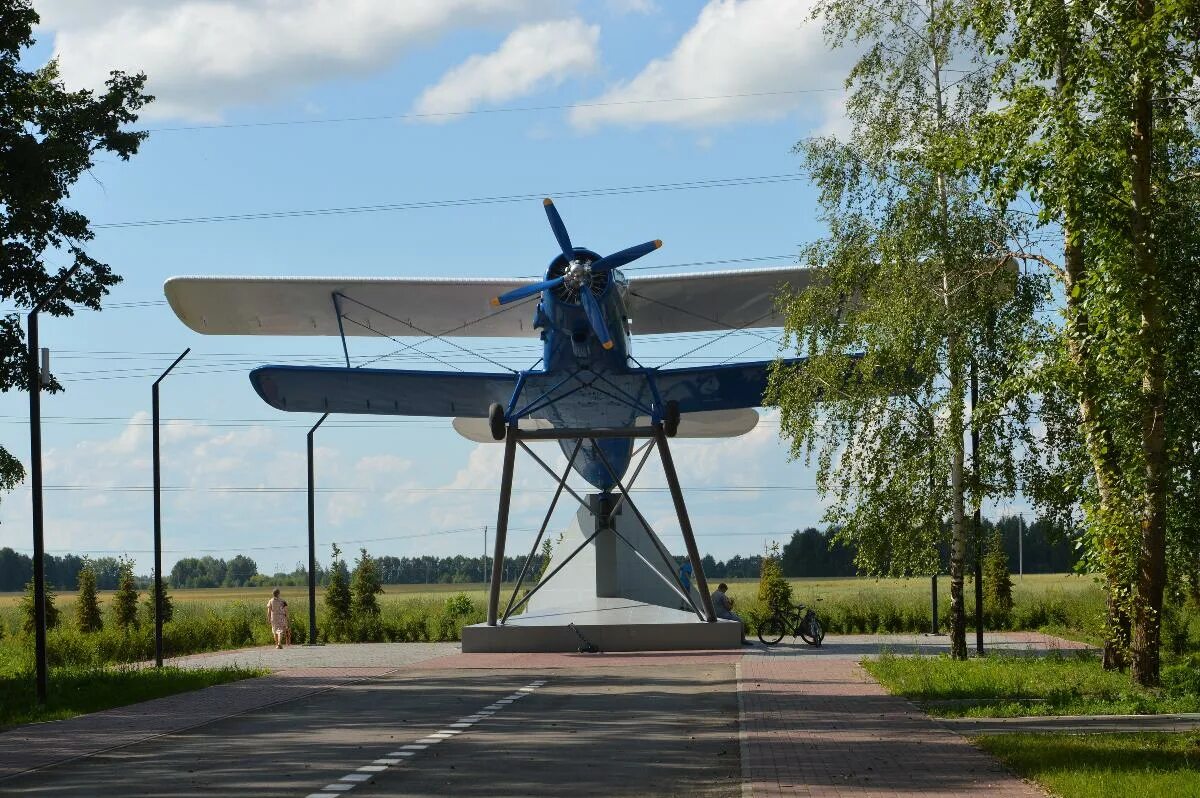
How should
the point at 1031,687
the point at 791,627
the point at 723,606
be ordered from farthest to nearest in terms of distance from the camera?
the point at 791,627
the point at 723,606
the point at 1031,687

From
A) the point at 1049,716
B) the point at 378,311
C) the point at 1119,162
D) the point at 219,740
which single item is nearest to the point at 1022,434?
the point at 1049,716

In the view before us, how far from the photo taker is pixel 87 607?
44281 mm

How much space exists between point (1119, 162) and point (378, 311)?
61.9ft

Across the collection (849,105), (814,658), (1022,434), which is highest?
(849,105)

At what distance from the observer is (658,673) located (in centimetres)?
2230

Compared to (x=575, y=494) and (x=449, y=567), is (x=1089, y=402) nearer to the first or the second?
(x=575, y=494)

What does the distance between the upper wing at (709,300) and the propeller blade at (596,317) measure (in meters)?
3.26

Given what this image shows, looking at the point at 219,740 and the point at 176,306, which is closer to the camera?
the point at 219,740

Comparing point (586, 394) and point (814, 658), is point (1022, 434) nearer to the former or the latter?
point (814, 658)

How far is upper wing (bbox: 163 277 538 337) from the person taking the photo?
2820cm

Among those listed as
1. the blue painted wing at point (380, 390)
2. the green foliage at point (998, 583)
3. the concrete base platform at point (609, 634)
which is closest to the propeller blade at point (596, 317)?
the blue painted wing at point (380, 390)

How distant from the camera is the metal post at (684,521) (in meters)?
27.0

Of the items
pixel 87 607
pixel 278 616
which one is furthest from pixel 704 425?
pixel 87 607

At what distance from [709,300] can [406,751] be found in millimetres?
18511
